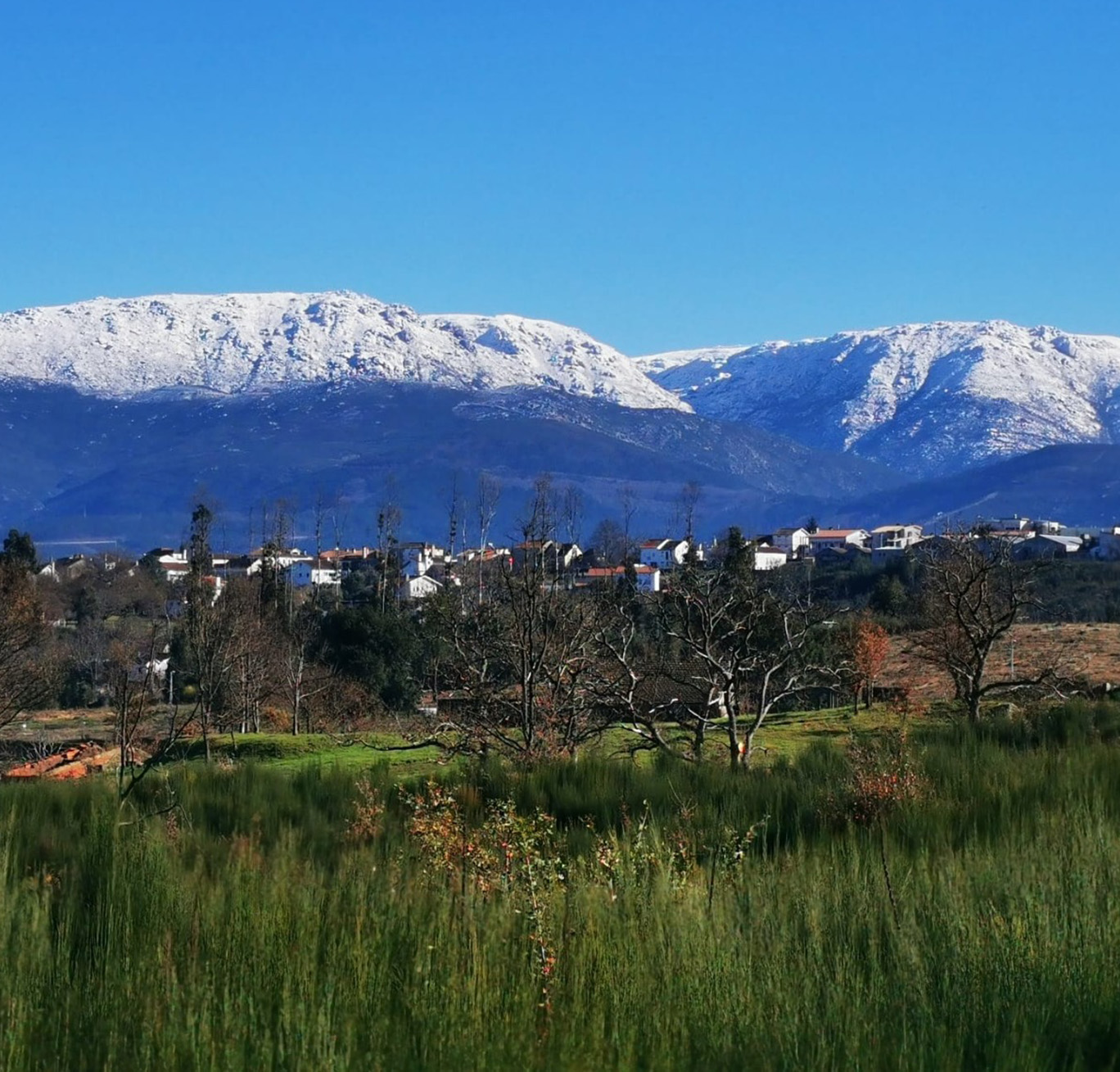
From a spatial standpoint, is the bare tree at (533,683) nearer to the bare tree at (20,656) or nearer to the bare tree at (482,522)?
the bare tree at (20,656)

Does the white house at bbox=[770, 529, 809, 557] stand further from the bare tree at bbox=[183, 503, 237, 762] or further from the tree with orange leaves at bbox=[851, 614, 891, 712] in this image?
the tree with orange leaves at bbox=[851, 614, 891, 712]

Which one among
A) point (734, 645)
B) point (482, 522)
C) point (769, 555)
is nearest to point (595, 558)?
point (769, 555)

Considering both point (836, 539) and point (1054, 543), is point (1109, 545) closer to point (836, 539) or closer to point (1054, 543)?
point (1054, 543)

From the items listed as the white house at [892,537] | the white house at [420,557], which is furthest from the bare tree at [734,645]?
the white house at [892,537]

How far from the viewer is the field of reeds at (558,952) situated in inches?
144

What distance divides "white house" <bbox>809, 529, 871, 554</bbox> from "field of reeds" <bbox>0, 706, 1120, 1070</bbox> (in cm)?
14938

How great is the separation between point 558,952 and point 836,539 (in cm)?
16521

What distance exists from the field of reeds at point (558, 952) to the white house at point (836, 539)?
149 meters

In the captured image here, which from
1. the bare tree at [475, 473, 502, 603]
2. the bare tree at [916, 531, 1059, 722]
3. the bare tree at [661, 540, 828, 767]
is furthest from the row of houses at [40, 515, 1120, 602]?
the bare tree at [661, 540, 828, 767]

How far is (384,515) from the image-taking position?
88750 millimetres

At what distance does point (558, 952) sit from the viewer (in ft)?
14.3

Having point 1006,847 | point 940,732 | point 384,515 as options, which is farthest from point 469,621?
point 384,515

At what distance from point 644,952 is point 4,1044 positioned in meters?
1.89

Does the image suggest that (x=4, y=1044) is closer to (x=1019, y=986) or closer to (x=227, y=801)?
(x=1019, y=986)
